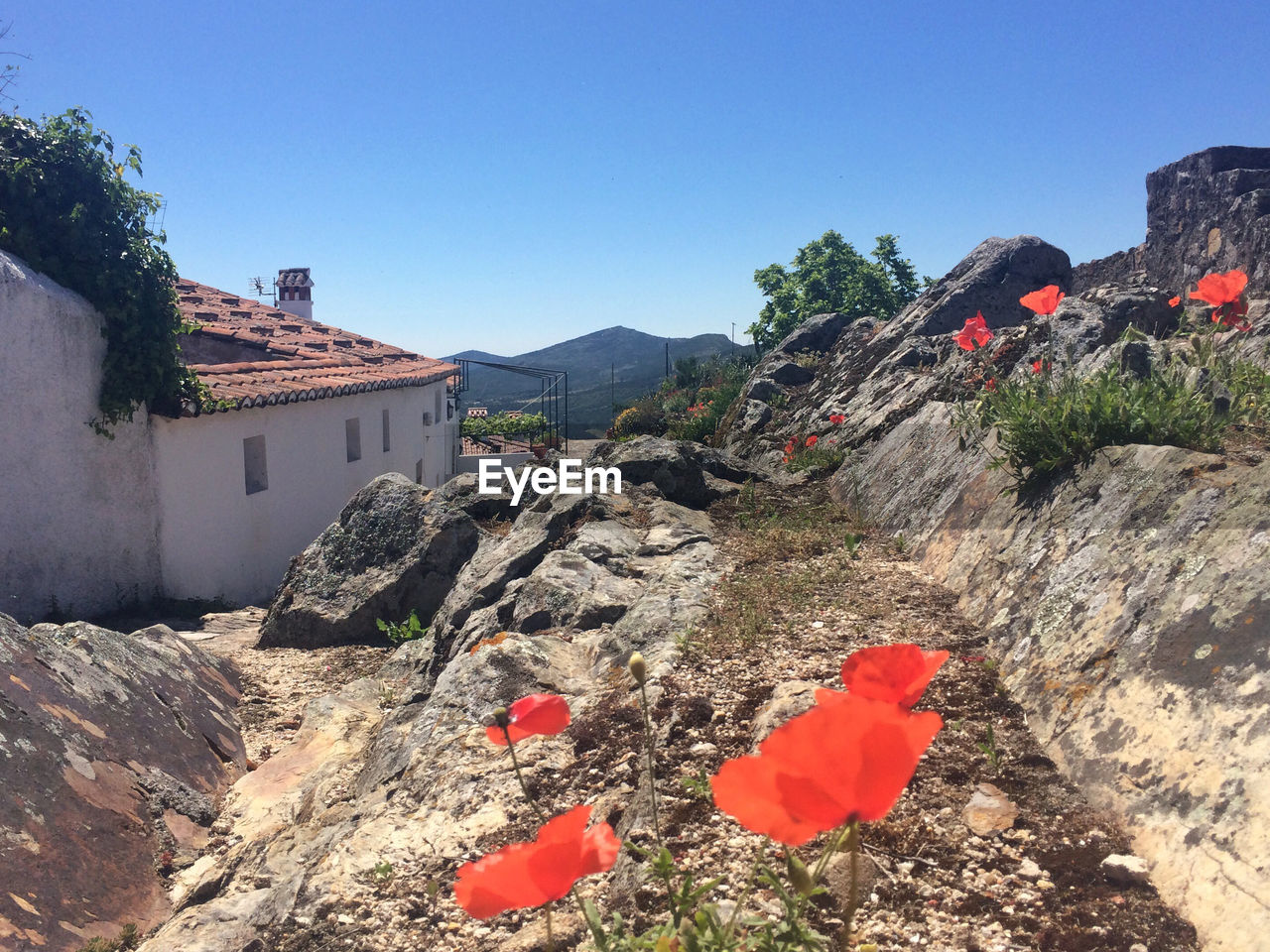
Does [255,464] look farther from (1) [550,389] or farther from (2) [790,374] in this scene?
(1) [550,389]

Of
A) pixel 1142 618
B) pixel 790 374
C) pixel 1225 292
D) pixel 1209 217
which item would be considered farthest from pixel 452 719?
pixel 1209 217

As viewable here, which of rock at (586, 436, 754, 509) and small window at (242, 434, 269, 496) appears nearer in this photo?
rock at (586, 436, 754, 509)

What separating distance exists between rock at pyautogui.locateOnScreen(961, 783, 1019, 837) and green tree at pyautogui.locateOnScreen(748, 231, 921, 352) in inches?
1231

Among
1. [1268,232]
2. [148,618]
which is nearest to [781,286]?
[1268,232]

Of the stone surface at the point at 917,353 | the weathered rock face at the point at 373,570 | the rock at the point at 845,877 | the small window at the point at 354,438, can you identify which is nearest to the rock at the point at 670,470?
the stone surface at the point at 917,353

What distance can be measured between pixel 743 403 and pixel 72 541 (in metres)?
8.00

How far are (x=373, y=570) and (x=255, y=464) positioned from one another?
5569 mm

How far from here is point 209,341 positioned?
536 inches

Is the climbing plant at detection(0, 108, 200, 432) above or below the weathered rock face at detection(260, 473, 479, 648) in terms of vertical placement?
above

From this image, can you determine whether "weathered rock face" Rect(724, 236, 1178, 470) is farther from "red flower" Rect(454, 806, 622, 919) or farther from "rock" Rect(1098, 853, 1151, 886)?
"red flower" Rect(454, 806, 622, 919)

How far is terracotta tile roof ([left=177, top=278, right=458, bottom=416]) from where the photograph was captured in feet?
37.2

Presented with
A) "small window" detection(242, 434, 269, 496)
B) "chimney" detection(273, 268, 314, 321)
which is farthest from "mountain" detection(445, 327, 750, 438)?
"small window" detection(242, 434, 269, 496)

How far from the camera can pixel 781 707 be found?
243 centimetres

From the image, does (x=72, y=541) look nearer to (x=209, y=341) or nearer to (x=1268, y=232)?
(x=209, y=341)
